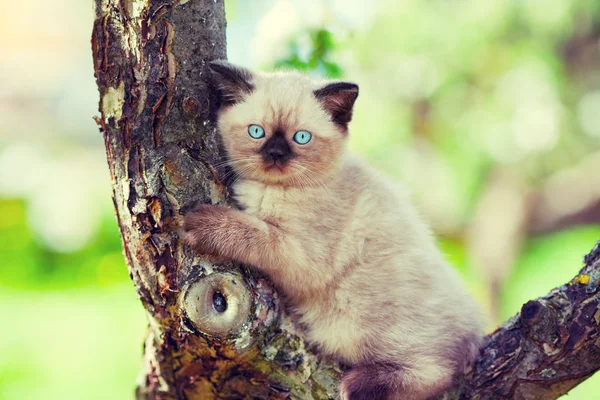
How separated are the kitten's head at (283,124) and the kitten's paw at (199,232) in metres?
0.48

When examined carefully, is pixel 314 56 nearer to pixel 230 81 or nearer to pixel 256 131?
pixel 256 131

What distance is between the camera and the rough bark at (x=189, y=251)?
2.20 meters

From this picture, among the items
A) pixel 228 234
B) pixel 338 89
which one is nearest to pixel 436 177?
pixel 338 89

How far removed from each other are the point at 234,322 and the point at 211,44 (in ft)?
3.70

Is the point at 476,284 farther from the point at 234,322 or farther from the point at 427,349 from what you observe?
the point at 234,322

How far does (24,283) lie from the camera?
6.47 m

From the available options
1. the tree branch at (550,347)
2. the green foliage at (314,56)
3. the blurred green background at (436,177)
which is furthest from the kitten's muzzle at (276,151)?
the blurred green background at (436,177)

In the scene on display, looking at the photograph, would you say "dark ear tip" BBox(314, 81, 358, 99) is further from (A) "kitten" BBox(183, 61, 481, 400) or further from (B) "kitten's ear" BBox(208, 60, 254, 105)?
(B) "kitten's ear" BBox(208, 60, 254, 105)

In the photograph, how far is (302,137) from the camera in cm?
290

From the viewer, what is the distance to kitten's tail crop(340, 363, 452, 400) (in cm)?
250

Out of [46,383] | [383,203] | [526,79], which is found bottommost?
[46,383]

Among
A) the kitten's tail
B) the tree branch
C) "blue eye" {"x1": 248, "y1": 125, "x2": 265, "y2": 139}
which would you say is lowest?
the kitten's tail

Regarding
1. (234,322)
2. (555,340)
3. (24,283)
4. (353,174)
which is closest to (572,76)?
(353,174)

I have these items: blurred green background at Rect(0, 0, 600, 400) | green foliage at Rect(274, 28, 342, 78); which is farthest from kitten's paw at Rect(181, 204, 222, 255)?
blurred green background at Rect(0, 0, 600, 400)
